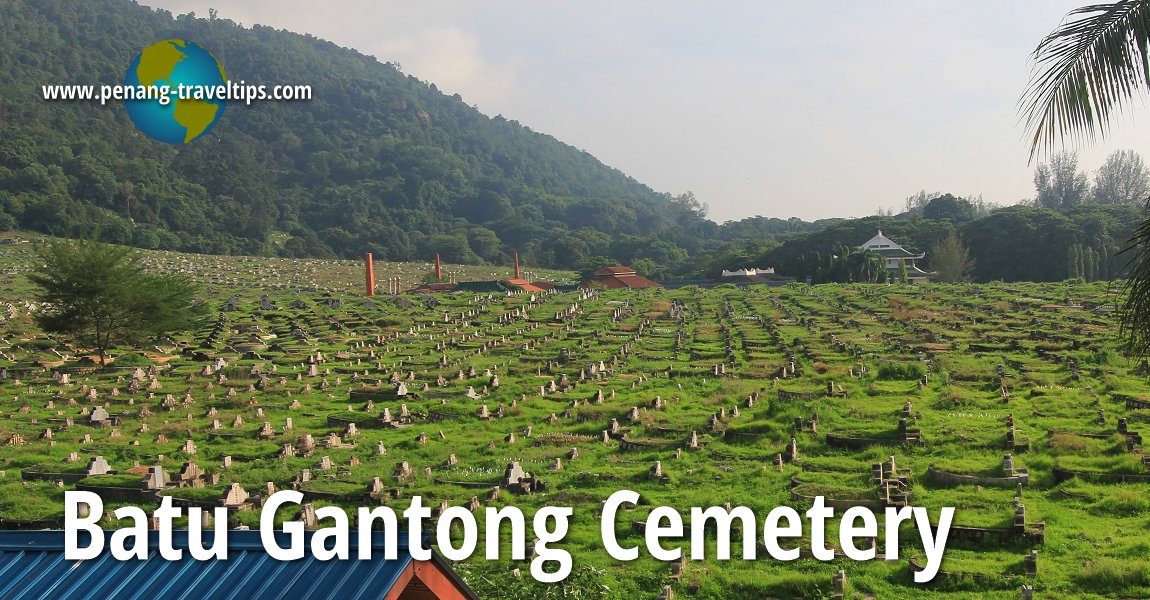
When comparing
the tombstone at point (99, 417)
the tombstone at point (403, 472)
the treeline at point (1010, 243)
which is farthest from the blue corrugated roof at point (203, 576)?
the treeline at point (1010, 243)

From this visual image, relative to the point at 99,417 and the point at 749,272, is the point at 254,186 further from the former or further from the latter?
the point at 99,417

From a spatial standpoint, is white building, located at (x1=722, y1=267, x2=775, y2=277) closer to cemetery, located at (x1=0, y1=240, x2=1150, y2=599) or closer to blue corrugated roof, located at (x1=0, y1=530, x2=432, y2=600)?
cemetery, located at (x1=0, y1=240, x2=1150, y2=599)

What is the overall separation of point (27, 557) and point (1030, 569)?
11880 millimetres

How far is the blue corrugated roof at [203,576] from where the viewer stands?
5441mm

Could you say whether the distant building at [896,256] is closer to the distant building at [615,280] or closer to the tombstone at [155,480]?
the distant building at [615,280]

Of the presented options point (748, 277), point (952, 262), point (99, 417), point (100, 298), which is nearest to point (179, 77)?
point (100, 298)

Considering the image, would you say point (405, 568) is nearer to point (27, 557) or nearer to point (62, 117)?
point (27, 557)

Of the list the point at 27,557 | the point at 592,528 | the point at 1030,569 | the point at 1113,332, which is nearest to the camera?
the point at 27,557

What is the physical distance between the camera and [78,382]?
30.5 meters

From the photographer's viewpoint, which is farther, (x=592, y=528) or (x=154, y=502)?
(x=154, y=502)

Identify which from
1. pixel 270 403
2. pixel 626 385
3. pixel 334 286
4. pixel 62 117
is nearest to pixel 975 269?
pixel 334 286

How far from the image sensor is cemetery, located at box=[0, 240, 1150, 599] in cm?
1356

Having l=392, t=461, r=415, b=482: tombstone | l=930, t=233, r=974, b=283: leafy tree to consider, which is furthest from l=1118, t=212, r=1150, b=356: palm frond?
l=930, t=233, r=974, b=283: leafy tree

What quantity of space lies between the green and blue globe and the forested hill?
31.9m
